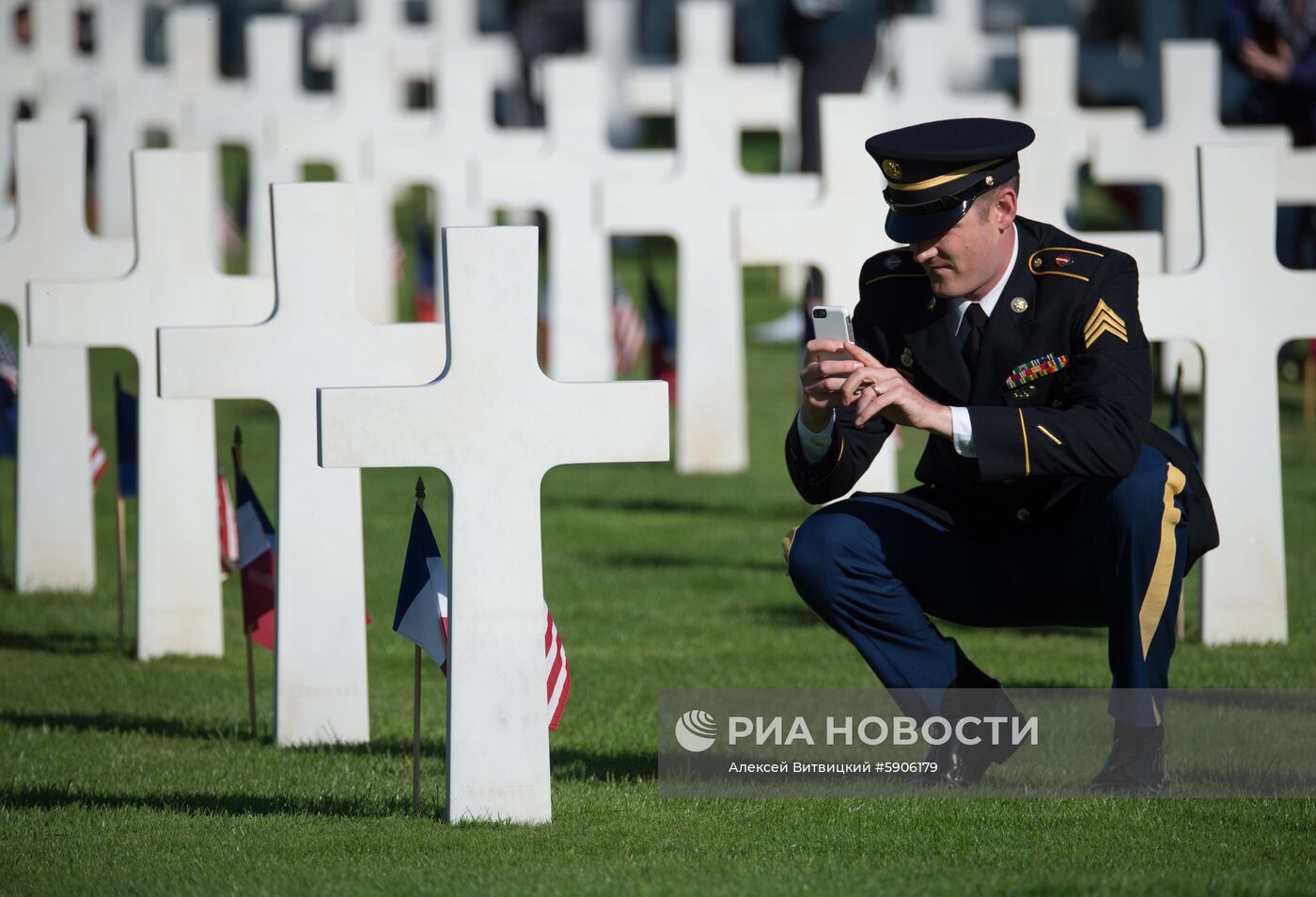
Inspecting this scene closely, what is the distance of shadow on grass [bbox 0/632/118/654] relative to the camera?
7.42 m

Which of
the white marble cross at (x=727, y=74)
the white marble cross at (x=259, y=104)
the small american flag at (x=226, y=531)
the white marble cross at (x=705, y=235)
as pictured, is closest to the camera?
the small american flag at (x=226, y=531)

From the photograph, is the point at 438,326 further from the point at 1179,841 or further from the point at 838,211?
the point at 838,211

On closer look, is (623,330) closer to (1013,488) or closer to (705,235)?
(705,235)

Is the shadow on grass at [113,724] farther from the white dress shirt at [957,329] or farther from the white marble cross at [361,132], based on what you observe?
the white marble cross at [361,132]

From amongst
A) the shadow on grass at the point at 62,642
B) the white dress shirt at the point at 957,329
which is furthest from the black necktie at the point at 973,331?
the shadow on grass at the point at 62,642

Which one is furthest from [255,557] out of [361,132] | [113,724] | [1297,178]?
[361,132]

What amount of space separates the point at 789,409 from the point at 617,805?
8545mm

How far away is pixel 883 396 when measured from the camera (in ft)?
15.4

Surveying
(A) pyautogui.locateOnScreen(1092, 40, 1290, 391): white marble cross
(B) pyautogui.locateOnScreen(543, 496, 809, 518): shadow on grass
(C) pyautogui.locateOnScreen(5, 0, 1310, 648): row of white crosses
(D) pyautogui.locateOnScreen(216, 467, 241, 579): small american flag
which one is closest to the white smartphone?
(D) pyautogui.locateOnScreen(216, 467, 241, 579): small american flag

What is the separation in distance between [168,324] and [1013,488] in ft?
9.12

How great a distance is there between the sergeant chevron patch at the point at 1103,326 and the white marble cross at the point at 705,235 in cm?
552

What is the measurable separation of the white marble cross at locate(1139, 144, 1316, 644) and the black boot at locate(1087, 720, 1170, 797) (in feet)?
7.18

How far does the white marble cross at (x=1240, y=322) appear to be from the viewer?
7.09m

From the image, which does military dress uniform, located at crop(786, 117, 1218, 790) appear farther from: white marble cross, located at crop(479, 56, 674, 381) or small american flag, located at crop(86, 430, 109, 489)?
white marble cross, located at crop(479, 56, 674, 381)
